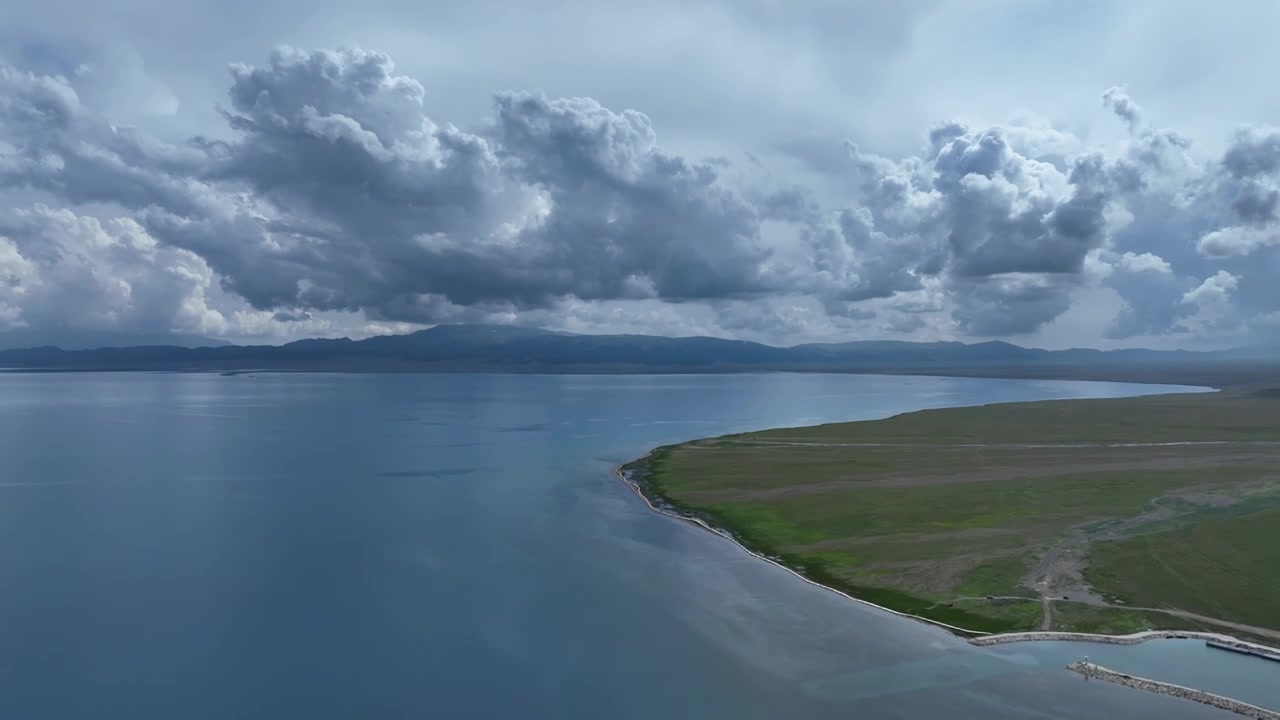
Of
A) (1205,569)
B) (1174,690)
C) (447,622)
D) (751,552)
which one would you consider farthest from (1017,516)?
(447,622)

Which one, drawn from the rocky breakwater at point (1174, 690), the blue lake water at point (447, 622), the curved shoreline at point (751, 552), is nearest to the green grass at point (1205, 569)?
the blue lake water at point (447, 622)

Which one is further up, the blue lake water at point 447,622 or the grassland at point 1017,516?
the grassland at point 1017,516

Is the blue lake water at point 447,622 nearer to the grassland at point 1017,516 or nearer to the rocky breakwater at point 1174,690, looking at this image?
the rocky breakwater at point 1174,690

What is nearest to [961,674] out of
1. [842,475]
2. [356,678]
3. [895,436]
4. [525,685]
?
[525,685]

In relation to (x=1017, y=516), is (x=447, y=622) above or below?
below

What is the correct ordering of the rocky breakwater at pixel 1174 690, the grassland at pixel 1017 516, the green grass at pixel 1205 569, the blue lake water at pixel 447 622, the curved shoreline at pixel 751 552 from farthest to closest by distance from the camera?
the grassland at pixel 1017 516 < the green grass at pixel 1205 569 < the curved shoreline at pixel 751 552 < the blue lake water at pixel 447 622 < the rocky breakwater at pixel 1174 690

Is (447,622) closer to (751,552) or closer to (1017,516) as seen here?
(751,552)
